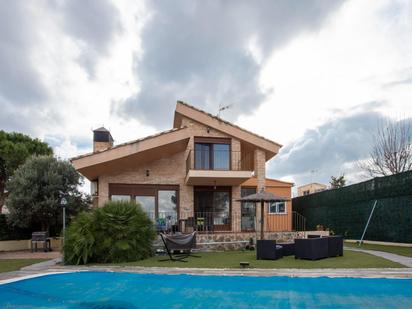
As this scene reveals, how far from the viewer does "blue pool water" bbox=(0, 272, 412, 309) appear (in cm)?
697

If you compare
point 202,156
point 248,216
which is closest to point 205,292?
point 202,156

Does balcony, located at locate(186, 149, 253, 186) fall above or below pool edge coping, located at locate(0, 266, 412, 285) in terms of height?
above

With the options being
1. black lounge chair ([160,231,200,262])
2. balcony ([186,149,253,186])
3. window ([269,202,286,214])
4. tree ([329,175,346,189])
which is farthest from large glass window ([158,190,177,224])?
tree ([329,175,346,189])

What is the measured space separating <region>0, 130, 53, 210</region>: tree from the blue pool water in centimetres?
1877

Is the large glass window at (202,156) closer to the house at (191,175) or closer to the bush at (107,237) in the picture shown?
the house at (191,175)

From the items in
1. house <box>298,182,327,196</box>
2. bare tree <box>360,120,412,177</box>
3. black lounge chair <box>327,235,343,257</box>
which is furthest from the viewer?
house <box>298,182,327,196</box>

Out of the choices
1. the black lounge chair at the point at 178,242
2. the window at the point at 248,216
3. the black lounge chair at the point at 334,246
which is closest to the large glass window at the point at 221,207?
the window at the point at 248,216

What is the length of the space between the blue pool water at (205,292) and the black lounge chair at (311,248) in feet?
10.4

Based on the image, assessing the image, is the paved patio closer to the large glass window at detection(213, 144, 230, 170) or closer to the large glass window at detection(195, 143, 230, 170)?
the large glass window at detection(195, 143, 230, 170)

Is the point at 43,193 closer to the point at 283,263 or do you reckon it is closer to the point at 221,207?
the point at 221,207

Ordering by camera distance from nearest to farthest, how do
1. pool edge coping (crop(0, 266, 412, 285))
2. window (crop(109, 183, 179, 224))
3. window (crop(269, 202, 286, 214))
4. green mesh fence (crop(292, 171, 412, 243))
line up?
1. pool edge coping (crop(0, 266, 412, 285))
2. green mesh fence (crop(292, 171, 412, 243))
3. window (crop(109, 183, 179, 224))
4. window (crop(269, 202, 286, 214))

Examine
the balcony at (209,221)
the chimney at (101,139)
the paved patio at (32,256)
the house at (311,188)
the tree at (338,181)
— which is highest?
the chimney at (101,139)

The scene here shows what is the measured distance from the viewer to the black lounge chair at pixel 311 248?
12164 mm

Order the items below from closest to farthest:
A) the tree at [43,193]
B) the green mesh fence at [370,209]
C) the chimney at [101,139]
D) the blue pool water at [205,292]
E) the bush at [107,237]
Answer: the blue pool water at [205,292], the bush at [107,237], the green mesh fence at [370,209], the tree at [43,193], the chimney at [101,139]
